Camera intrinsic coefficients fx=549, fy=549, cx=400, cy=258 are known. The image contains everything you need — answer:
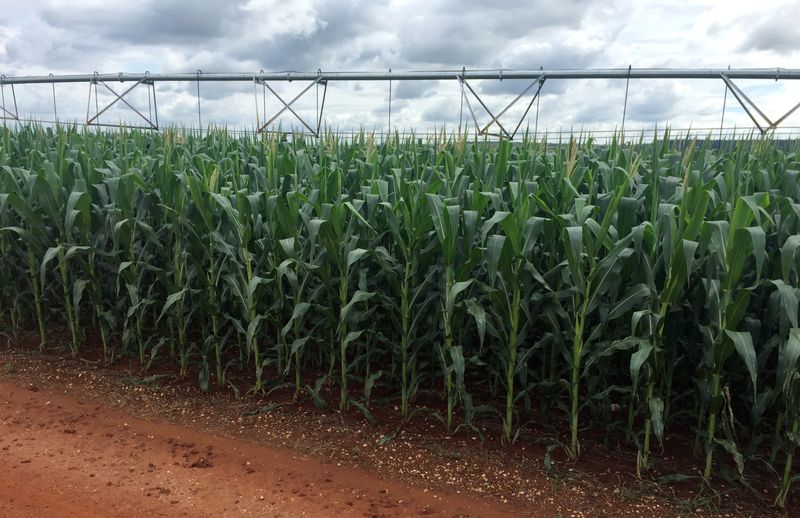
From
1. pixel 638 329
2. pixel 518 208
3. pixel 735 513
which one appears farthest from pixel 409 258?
pixel 735 513

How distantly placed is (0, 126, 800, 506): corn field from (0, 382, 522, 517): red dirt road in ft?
2.32

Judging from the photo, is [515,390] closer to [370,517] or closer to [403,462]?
[403,462]

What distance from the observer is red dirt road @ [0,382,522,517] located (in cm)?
311

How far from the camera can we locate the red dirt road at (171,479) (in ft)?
10.2

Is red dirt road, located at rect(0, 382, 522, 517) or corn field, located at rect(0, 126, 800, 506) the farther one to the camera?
corn field, located at rect(0, 126, 800, 506)

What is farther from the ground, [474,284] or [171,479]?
[474,284]

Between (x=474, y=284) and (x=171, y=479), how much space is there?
2314mm

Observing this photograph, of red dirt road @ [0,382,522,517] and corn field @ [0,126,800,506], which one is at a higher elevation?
corn field @ [0,126,800,506]

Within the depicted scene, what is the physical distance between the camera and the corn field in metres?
3.24

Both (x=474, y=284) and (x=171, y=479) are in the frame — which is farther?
(x=474, y=284)

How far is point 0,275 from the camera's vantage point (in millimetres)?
5523

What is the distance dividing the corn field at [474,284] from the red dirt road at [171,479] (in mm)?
707

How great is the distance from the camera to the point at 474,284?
385cm

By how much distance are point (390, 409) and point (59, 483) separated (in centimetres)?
222
